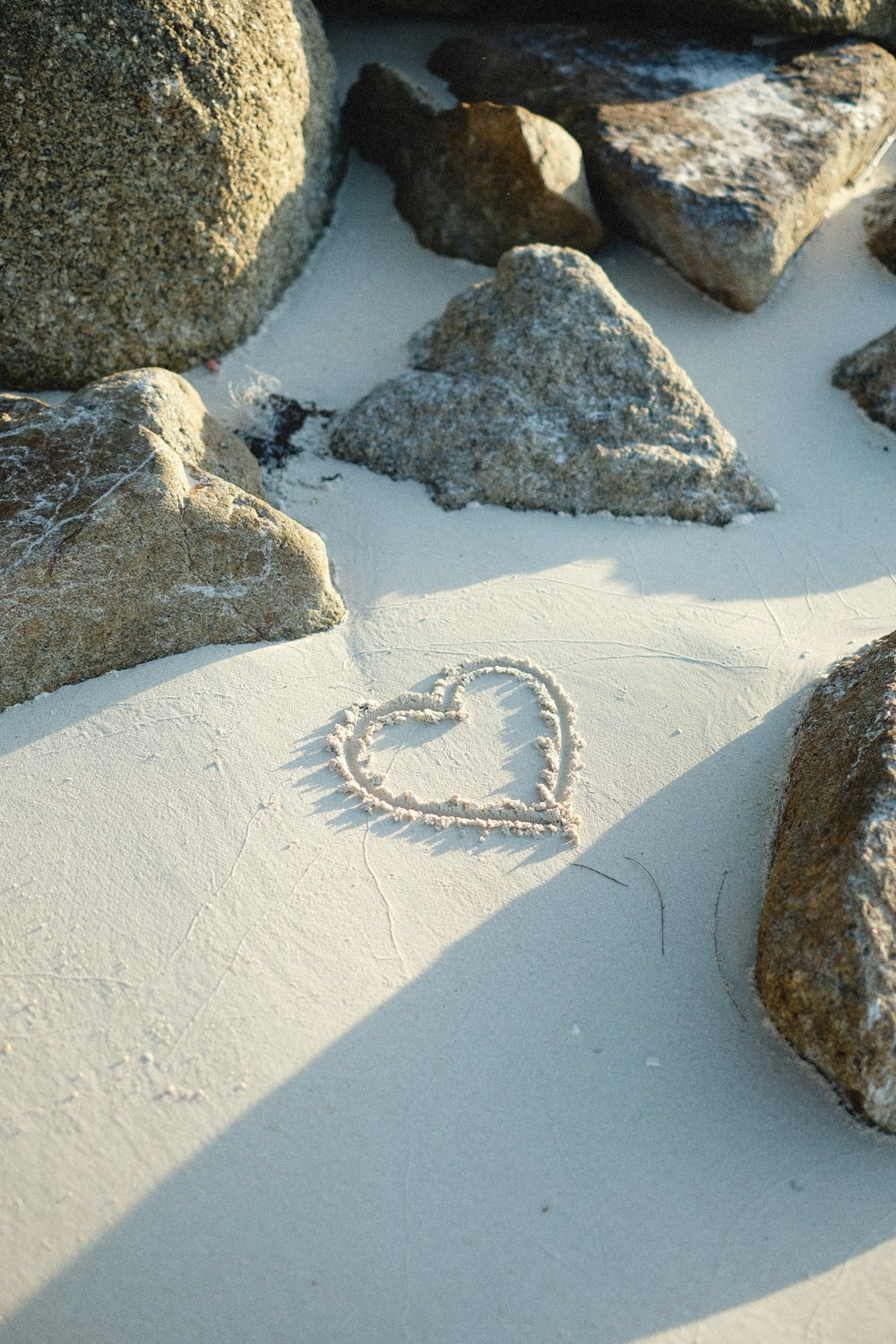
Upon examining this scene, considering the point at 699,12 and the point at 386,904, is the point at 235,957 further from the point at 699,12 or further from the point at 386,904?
the point at 699,12

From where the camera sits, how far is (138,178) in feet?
10.5

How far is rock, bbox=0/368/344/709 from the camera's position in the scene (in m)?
2.60

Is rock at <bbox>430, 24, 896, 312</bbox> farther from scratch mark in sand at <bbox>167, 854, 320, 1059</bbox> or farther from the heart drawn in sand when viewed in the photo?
scratch mark in sand at <bbox>167, 854, 320, 1059</bbox>

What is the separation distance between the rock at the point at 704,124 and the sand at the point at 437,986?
4.50ft

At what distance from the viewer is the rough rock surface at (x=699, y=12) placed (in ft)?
14.3

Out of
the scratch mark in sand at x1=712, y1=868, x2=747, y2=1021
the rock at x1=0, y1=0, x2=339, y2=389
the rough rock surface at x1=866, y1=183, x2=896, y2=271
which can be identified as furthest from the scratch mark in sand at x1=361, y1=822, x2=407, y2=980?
the rough rock surface at x1=866, y1=183, x2=896, y2=271

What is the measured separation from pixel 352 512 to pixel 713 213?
6.11ft

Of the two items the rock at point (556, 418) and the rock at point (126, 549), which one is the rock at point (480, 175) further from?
the rock at point (126, 549)

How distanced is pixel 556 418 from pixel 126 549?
1.45 m

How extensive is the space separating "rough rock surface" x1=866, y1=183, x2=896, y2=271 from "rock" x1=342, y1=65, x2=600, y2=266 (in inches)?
45.5

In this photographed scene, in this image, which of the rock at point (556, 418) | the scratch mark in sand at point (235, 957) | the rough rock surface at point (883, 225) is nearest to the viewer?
the scratch mark in sand at point (235, 957)

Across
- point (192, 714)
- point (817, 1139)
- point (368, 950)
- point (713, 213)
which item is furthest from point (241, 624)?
point (713, 213)

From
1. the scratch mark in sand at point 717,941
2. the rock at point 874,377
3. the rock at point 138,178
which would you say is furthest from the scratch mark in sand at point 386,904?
the rock at point 874,377

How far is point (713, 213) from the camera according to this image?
387 centimetres
